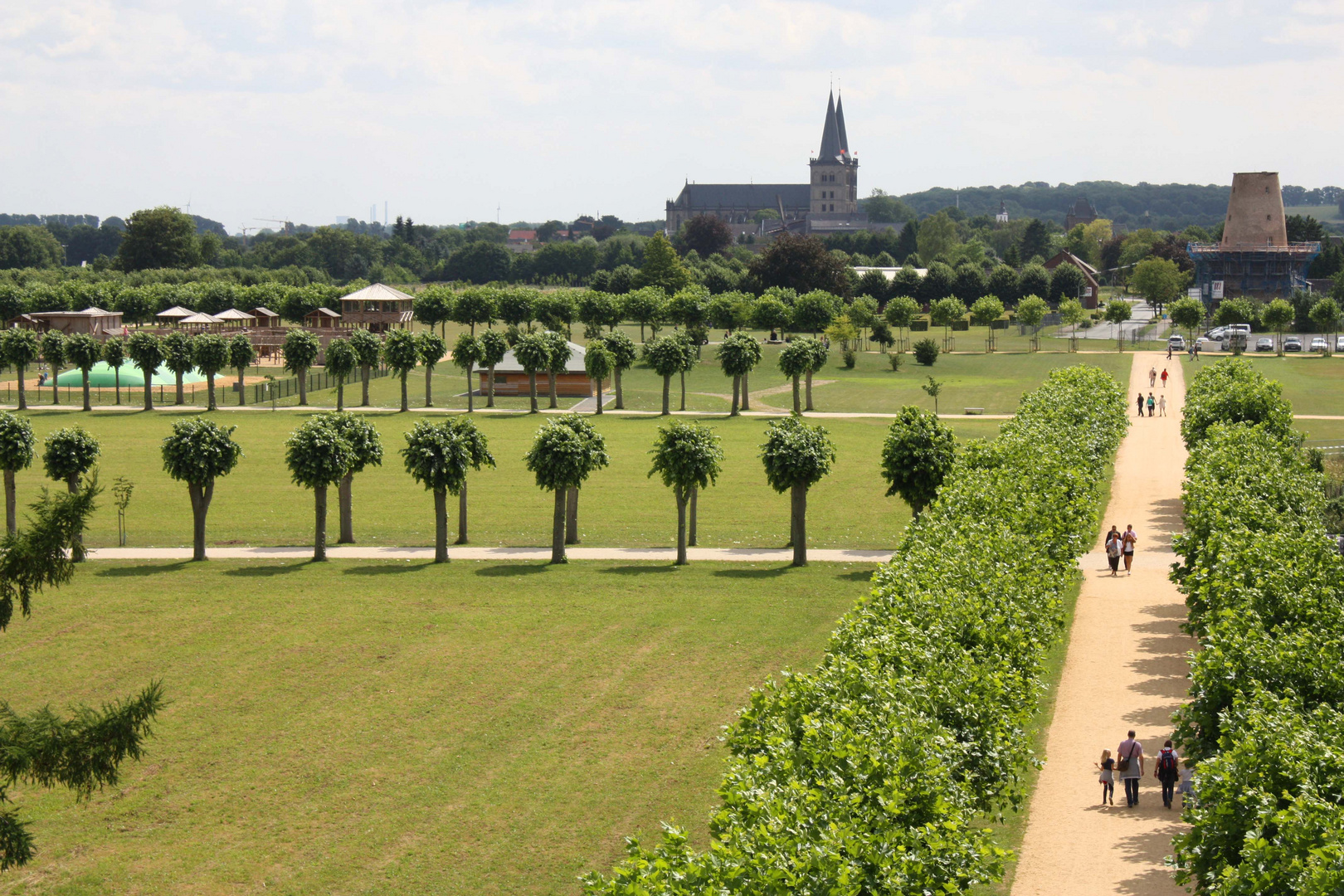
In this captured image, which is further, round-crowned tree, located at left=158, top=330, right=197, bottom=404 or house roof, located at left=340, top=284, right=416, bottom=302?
house roof, located at left=340, top=284, right=416, bottom=302

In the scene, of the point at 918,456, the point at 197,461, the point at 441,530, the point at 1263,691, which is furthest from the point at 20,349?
the point at 1263,691

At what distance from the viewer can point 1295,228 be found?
148625 millimetres

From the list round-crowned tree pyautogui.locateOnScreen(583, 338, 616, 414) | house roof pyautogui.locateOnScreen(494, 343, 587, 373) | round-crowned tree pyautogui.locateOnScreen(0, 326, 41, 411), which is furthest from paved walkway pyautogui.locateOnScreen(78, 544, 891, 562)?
house roof pyautogui.locateOnScreen(494, 343, 587, 373)

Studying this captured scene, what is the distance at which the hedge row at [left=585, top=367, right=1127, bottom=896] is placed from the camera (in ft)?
40.7

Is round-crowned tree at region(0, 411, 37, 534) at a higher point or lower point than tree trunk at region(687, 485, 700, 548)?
higher

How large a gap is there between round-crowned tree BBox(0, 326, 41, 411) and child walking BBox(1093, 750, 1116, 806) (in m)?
73.7

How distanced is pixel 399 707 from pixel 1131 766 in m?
13.8

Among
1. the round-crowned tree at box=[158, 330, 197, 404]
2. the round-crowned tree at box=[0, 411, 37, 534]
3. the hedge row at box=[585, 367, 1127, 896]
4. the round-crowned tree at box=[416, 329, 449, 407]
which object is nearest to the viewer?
the hedge row at box=[585, 367, 1127, 896]

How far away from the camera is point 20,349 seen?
7781 cm

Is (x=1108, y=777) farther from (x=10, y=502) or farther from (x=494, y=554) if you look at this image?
(x=10, y=502)

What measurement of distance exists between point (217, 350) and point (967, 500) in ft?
193

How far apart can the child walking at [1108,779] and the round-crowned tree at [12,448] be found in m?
33.6

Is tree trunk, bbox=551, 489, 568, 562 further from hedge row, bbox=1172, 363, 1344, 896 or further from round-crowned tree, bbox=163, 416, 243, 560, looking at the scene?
hedge row, bbox=1172, 363, 1344, 896

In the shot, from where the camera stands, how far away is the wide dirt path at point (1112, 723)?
18.5 m
